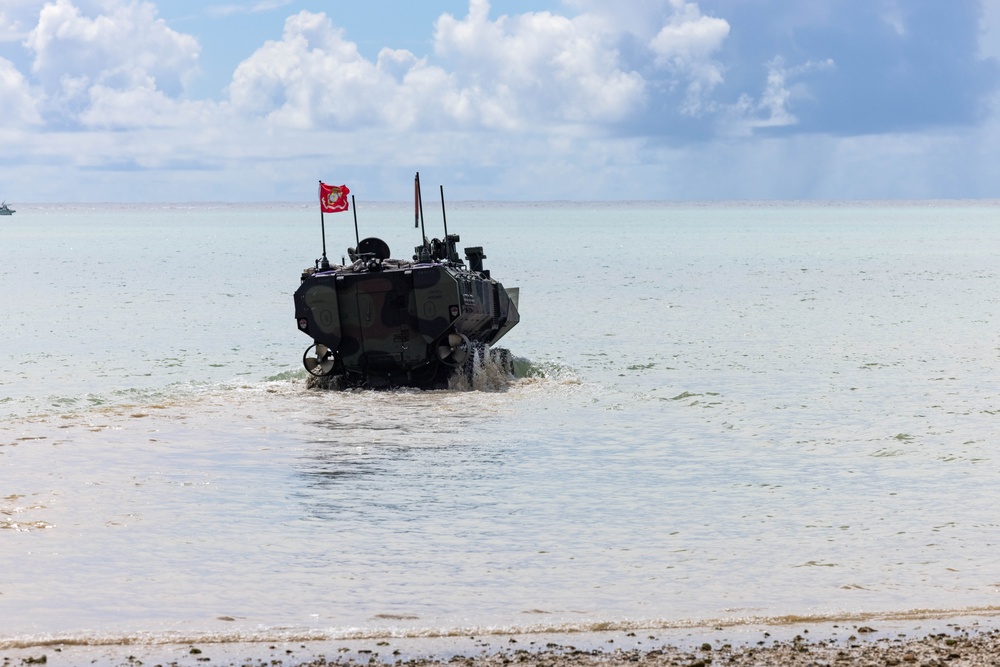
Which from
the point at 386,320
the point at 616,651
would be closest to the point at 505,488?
the point at 616,651

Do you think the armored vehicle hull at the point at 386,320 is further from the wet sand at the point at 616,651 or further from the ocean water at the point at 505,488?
the wet sand at the point at 616,651

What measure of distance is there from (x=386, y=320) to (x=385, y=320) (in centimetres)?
2

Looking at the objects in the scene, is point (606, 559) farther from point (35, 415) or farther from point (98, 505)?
point (35, 415)

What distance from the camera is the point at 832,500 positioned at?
642 inches

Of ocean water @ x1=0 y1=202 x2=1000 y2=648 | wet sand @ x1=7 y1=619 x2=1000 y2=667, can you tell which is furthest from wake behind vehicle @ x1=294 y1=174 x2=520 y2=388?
wet sand @ x1=7 y1=619 x2=1000 y2=667

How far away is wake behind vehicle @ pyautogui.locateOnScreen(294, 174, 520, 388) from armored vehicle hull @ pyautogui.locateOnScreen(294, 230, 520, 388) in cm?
2

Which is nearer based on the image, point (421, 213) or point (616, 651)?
point (616, 651)

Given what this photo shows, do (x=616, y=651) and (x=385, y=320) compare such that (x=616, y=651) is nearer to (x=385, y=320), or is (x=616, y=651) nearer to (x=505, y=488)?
(x=505, y=488)

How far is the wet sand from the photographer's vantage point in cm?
998

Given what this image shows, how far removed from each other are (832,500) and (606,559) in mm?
4001

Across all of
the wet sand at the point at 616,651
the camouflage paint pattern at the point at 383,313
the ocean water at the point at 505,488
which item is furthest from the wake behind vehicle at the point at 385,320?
the wet sand at the point at 616,651

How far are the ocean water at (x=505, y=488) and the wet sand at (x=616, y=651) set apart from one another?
33 centimetres

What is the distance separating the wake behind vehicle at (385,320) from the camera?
2572cm

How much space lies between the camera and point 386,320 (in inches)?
1020
